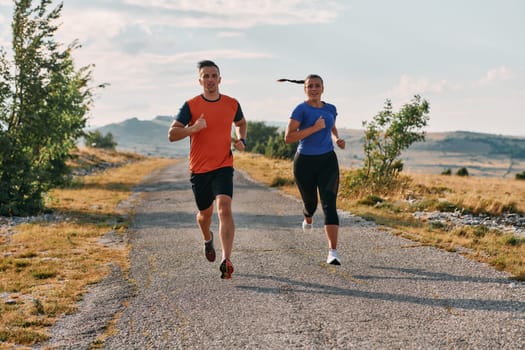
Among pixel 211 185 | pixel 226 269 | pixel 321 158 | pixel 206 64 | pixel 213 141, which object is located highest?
pixel 206 64

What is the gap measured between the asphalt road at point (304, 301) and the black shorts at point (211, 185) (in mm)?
986

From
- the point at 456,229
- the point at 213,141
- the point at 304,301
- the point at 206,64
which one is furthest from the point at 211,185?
the point at 456,229

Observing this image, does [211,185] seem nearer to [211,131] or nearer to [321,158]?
[211,131]

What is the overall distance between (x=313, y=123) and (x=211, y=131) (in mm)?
1553

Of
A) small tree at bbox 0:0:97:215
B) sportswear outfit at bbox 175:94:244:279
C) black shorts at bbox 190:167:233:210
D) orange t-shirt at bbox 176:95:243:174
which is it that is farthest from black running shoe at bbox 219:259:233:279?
small tree at bbox 0:0:97:215

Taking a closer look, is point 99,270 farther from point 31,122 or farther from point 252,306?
point 31,122

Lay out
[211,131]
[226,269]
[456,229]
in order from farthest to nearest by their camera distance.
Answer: [456,229]
[211,131]
[226,269]

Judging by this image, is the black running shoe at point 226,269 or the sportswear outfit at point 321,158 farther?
the sportswear outfit at point 321,158

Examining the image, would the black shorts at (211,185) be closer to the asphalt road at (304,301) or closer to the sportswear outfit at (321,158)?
the asphalt road at (304,301)

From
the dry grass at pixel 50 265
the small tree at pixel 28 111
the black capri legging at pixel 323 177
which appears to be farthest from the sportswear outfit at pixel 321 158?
the small tree at pixel 28 111

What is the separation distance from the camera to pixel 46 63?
1431 cm

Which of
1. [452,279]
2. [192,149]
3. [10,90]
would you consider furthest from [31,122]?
[452,279]

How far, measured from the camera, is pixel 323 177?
23.6 feet

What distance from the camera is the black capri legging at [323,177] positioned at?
7.08 m
